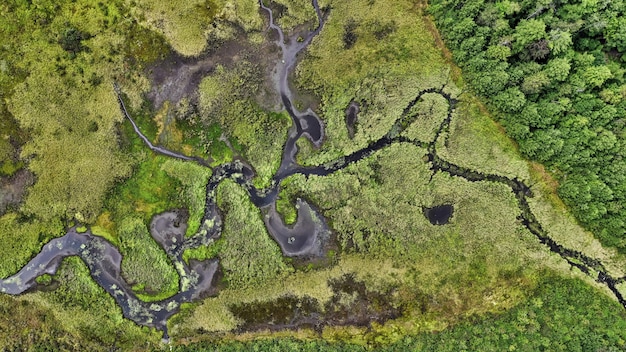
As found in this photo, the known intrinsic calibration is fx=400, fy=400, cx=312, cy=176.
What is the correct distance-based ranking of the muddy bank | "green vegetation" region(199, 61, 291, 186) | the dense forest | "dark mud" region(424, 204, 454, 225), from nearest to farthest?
the dense forest → "dark mud" region(424, 204, 454, 225) → the muddy bank → "green vegetation" region(199, 61, 291, 186)

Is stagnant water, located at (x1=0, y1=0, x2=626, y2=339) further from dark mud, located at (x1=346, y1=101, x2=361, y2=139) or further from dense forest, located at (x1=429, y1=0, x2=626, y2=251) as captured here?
dense forest, located at (x1=429, y1=0, x2=626, y2=251)

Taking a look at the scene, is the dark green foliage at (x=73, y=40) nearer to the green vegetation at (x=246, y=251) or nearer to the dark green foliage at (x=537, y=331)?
the green vegetation at (x=246, y=251)

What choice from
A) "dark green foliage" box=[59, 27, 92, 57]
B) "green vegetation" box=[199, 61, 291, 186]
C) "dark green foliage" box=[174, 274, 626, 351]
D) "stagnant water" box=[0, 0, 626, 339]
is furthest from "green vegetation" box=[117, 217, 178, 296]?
"dark green foliage" box=[59, 27, 92, 57]

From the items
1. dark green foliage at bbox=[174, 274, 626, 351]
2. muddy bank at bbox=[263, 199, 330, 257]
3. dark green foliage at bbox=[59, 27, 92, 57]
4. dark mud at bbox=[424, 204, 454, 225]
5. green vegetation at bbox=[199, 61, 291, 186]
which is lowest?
dark green foliage at bbox=[174, 274, 626, 351]

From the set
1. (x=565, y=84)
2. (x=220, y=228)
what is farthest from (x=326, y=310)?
(x=565, y=84)

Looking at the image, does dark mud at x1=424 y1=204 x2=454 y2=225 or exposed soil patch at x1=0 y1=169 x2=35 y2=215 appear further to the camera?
dark mud at x1=424 y1=204 x2=454 y2=225

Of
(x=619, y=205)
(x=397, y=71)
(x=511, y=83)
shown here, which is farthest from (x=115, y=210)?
(x=619, y=205)
